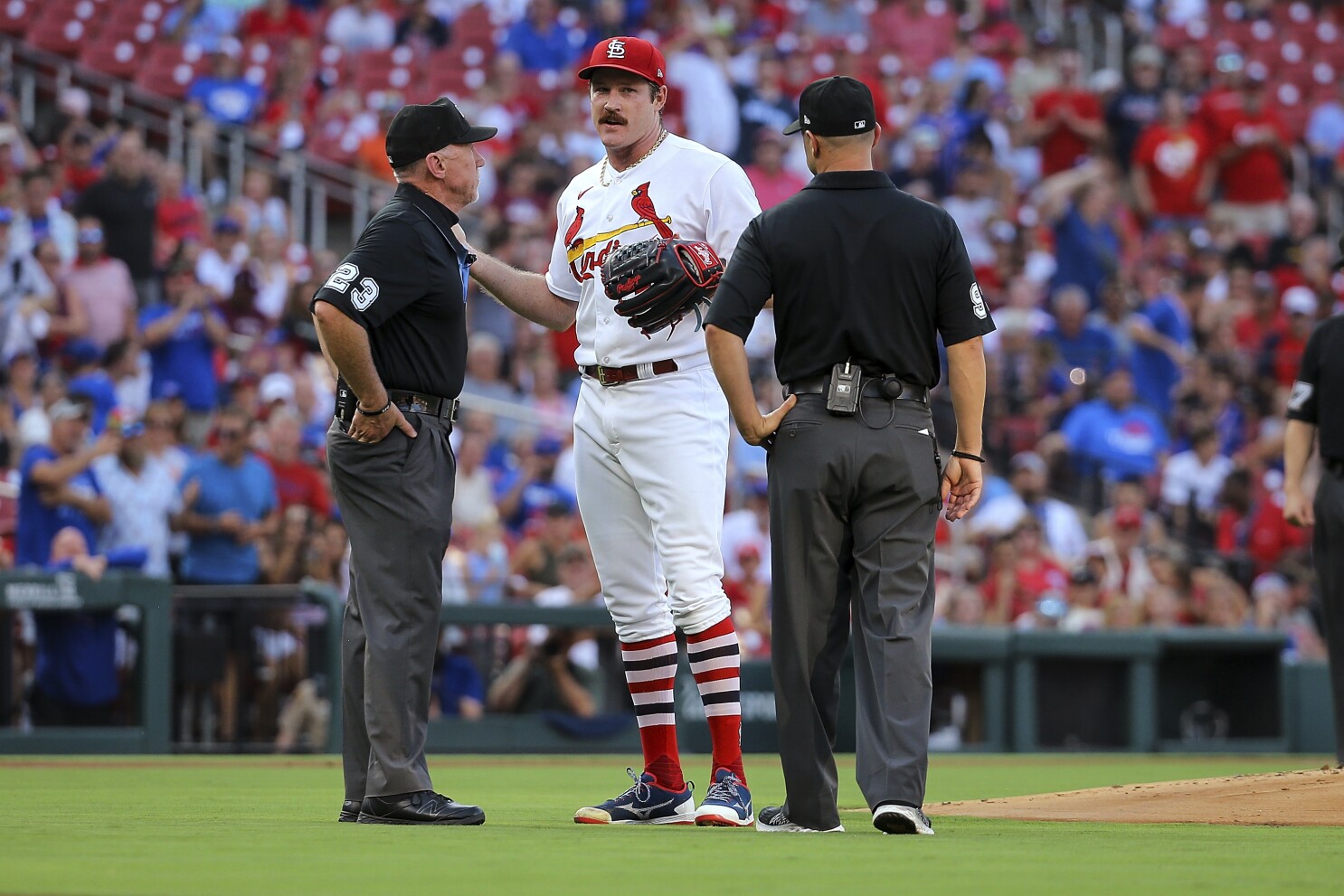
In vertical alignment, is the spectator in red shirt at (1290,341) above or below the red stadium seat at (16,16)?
below

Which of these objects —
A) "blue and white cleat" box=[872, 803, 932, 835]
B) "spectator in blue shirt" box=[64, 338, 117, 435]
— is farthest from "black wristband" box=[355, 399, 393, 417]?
"spectator in blue shirt" box=[64, 338, 117, 435]

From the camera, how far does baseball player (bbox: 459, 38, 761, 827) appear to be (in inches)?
244

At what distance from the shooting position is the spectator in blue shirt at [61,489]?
11.0 metres

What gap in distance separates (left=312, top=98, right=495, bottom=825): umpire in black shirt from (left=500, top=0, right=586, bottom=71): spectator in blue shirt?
522 inches

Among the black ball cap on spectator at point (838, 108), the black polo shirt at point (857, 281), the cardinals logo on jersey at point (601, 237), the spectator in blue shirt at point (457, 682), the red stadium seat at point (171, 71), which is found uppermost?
the red stadium seat at point (171, 71)

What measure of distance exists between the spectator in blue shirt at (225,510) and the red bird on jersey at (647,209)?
5835 mm

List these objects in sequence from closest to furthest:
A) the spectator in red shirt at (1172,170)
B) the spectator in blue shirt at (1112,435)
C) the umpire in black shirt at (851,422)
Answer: the umpire in black shirt at (851,422)
the spectator in blue shirt at (1112,435)
the spectator in red shirt at (1172,170)

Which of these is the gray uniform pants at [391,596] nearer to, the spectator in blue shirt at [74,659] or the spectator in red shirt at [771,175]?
the spectator in blue shirt at [74,659]

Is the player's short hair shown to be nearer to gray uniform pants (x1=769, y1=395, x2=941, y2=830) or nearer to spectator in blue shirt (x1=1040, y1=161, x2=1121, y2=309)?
gray uniform pants (x1=769, y1=395, x2=941, y2=830)

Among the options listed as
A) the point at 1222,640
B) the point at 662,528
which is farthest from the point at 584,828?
the point at 1222,640

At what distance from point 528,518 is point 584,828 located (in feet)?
25.3

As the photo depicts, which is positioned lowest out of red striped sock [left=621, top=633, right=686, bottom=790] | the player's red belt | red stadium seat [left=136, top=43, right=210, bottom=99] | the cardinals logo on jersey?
red striped sock [left=621, top=633, right=686, bottom=790]

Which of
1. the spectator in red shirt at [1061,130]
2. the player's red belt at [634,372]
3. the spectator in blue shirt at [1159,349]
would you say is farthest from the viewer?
the spectator in red shirt at [1061,130]

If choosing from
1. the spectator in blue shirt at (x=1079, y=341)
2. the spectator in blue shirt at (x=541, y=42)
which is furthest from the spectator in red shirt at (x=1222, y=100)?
the spectator in blue shirt at (x=541, y=42)
